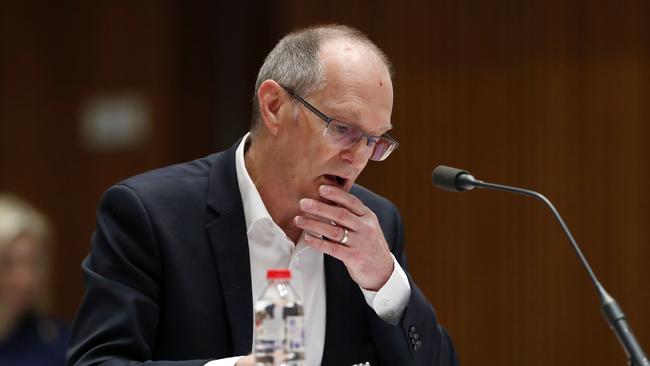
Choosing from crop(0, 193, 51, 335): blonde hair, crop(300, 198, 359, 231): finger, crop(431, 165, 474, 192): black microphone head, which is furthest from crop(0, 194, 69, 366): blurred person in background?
crop(431, 165, 474, 192): black microphone head

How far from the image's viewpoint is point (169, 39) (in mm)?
5754

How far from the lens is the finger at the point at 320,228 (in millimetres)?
Answer: 2369

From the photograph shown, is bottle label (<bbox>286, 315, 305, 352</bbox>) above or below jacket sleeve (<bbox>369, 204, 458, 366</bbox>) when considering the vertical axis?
above

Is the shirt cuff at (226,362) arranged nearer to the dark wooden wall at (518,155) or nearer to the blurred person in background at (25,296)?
the blurred person in background at (25,296)

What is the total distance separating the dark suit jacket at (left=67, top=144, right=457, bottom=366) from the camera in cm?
231

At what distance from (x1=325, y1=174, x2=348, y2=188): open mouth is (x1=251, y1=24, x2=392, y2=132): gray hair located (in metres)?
0.21

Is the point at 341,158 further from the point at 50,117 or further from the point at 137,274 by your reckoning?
the point at 50,117

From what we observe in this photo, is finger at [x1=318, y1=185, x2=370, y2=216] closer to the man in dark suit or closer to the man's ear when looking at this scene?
the man in dark suit

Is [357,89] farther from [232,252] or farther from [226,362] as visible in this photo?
[226,362]

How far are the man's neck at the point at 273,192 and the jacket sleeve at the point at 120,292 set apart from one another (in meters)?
0.32

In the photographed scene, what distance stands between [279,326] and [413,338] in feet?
1.97

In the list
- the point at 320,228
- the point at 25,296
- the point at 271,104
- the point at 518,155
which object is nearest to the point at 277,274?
the point at 320,228

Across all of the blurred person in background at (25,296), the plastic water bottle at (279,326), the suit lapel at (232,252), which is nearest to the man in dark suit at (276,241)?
the suit lapel at (232,252)

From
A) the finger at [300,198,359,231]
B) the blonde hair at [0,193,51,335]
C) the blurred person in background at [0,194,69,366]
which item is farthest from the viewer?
the blonde hair at [0,193,51,335]
